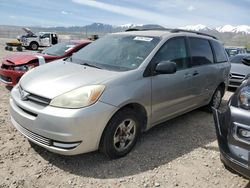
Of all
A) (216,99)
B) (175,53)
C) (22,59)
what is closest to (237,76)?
(216,99)

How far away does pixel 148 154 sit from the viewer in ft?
12.8

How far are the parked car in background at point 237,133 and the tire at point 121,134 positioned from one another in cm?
113

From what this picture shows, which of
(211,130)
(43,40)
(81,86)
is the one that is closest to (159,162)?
(81,86)

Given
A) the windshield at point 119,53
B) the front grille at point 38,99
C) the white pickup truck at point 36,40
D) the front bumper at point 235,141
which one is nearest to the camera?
the front bumper at point 235,141

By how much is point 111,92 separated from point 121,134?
632 millimetres

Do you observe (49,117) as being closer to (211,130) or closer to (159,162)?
(159,162)

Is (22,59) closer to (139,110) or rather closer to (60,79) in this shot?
(60,79)

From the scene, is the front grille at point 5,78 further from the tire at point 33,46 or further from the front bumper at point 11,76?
the tire at point 33,46

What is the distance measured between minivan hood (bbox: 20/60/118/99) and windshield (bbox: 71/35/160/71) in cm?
27

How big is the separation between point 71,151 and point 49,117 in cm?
47

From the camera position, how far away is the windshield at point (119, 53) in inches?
155

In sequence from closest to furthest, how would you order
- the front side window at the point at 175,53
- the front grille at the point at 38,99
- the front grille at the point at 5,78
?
the front grille at the point at 38,99, the front side window at the point at 175,53, the front grille at the point at 5,78

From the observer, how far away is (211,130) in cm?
509

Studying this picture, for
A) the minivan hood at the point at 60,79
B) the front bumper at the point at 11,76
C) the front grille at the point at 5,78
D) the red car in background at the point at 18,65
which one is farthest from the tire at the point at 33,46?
the minivan hood at the point at 60,79
